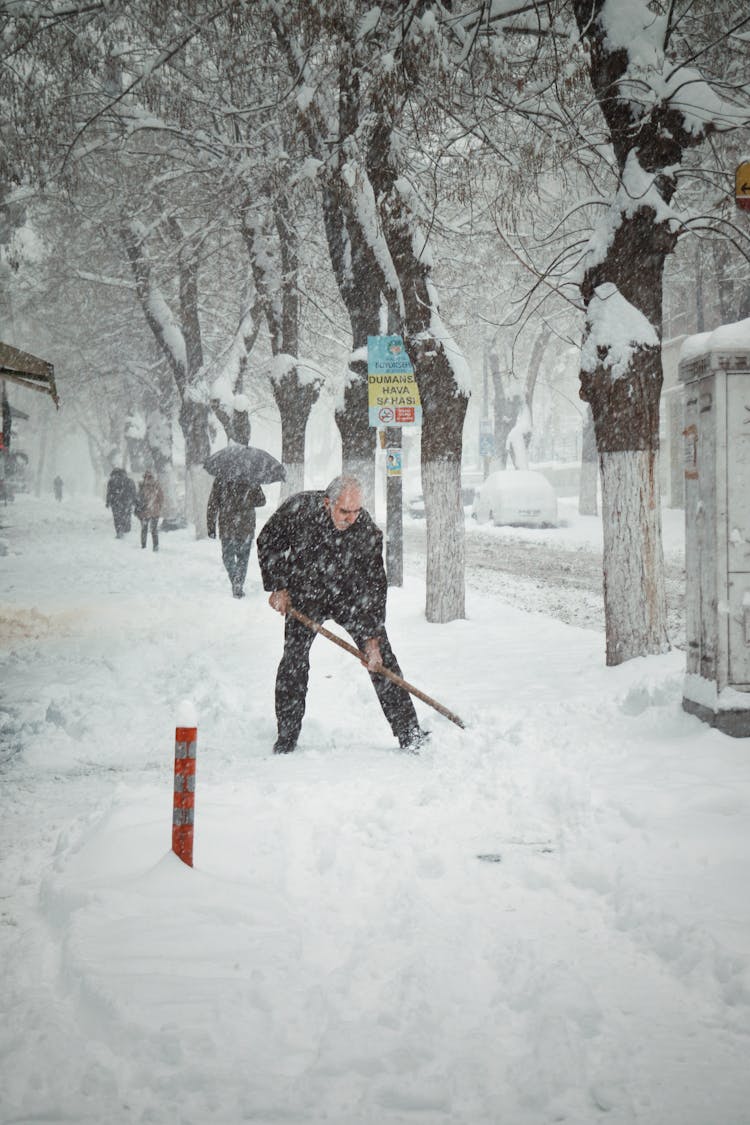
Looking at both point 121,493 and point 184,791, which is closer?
point 184,791

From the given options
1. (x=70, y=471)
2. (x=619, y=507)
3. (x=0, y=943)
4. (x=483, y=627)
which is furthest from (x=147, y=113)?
(x=70, y=471)

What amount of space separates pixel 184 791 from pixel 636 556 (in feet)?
14.5

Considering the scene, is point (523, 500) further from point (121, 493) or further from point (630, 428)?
point (630, 428)

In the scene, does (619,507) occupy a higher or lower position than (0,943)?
higher

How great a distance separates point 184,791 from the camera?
334 cm

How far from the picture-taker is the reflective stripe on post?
330cm

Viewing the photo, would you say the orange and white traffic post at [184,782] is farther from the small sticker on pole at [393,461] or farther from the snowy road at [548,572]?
the small sticker on pole at [393,461]

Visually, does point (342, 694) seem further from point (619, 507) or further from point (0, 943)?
point (0, 943)

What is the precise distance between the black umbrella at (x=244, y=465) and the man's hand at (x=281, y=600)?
22.3 ft

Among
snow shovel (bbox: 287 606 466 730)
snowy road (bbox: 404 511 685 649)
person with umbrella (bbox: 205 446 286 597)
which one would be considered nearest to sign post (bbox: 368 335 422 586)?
person with umbrella (bbox: 205 446 286 597)

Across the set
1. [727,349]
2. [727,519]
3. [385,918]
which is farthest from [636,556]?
[385,918]

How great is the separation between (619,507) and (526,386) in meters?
25.1

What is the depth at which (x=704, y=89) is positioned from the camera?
19.5 ft

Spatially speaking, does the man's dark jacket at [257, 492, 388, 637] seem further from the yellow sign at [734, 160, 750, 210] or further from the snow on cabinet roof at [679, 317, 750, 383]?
the yellow sign at [734, 160, 750, 210]
